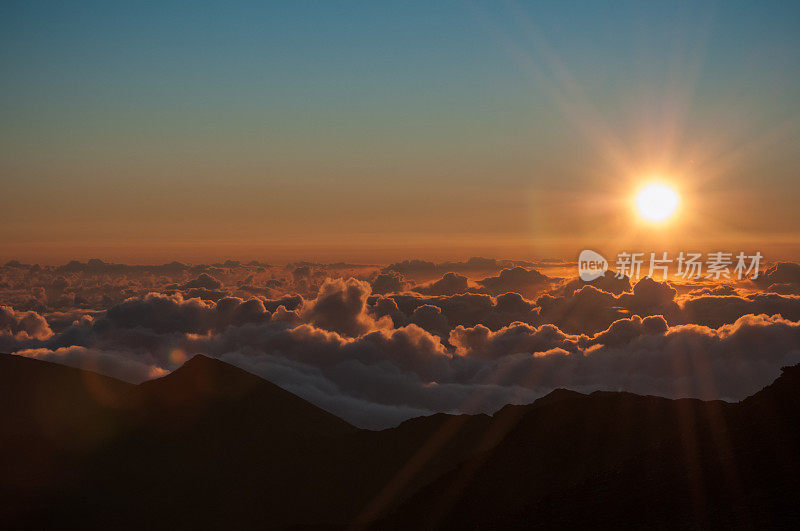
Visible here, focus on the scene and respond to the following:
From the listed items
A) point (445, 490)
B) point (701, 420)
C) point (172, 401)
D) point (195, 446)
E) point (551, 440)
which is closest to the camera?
point (701, 420)

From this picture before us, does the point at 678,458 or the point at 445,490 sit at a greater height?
the point at 678,458

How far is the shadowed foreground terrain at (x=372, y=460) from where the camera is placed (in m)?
64.8

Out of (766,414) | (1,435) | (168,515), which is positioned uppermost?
(766,414)

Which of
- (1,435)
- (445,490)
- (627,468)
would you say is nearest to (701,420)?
(627,468)

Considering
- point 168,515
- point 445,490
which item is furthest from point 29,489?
point 445,490

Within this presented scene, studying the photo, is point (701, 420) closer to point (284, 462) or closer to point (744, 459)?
point (744, 459)

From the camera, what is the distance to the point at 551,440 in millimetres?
112062

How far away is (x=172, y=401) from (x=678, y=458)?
485 feet

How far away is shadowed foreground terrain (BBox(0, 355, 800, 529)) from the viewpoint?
6475cm

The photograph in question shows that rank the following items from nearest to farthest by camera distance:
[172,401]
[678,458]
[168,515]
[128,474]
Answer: [678,458] < [168,515] < [128,474] < [172,401]

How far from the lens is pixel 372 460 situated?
155 metres

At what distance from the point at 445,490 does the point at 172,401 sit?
112465mm

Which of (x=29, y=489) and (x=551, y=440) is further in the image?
(x=29, y=489)

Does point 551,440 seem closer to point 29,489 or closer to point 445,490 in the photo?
point 445,490
